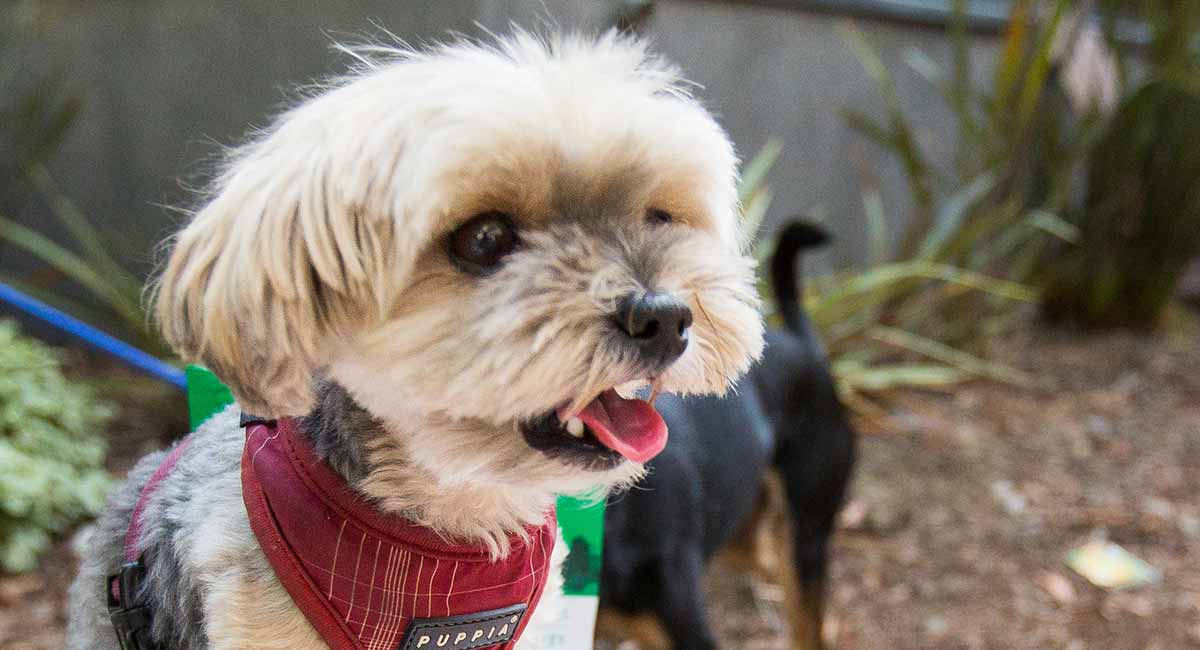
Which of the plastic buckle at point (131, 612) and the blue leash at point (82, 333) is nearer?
the plastic buckle at point (131, 612)

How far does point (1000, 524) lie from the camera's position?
3.82m

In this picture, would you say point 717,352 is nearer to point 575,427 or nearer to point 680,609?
point 575,427

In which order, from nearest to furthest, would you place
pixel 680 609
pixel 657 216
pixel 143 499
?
pixel 657 216
pixel 143 499
pixel 680 609

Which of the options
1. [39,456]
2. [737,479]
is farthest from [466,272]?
[39,456]

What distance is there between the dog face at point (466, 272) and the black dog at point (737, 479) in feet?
3.09

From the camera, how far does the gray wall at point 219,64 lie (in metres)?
4.03

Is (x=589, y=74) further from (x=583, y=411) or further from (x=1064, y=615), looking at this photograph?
(x=1064, y=615)

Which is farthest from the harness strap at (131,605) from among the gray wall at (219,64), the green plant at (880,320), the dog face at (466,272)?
the green plant at (880,320)

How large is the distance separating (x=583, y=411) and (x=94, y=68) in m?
3.91

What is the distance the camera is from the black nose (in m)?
1.22

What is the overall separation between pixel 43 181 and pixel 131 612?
Answer: 3.52 metres

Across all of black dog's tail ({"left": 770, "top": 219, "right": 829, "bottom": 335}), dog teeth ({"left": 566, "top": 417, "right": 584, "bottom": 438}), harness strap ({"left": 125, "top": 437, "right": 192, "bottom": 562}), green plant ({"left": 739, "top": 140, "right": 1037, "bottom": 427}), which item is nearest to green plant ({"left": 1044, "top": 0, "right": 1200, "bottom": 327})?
green plant ({"left": 739, "top": 140, "right": 1037, "bottom": 427})

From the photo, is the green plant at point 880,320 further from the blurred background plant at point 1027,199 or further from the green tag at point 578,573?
the green tag at point 578,573

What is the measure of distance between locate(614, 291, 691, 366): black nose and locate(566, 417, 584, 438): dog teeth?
0.51 ft
